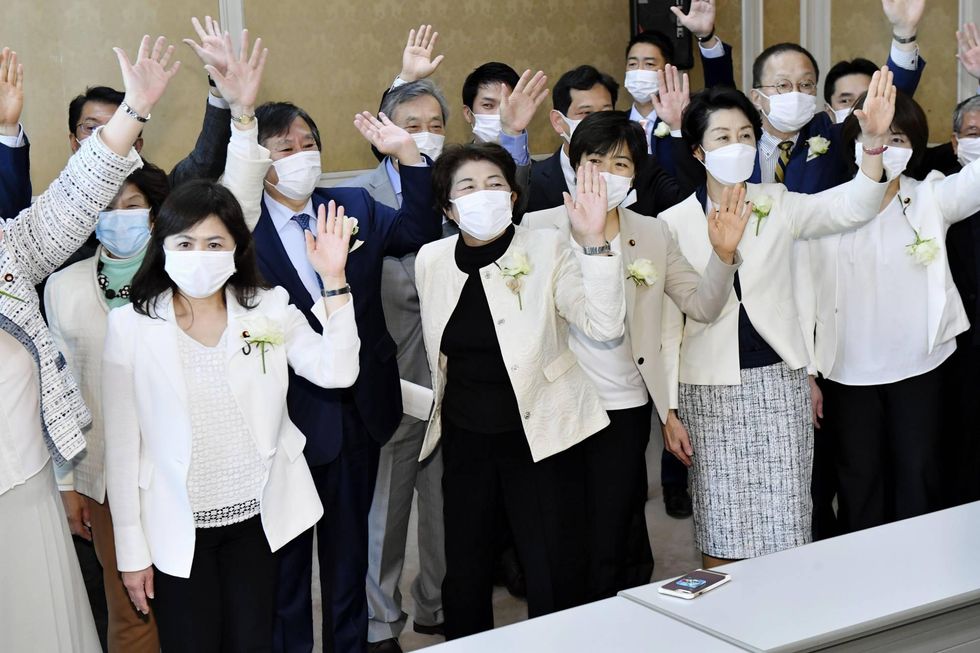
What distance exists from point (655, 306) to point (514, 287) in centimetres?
51

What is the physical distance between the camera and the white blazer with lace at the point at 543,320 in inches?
111

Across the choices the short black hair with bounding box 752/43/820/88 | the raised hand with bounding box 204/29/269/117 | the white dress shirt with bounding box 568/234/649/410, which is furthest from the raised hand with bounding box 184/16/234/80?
the short black hair with bounding box 752/43/820/88

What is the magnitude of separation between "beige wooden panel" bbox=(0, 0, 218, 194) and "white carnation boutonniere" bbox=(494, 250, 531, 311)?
3667 mm

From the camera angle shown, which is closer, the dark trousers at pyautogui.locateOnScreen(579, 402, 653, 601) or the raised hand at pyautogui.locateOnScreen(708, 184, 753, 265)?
the raised hand at pyautogui.locateOnScreen(708, 184, 753, 265)

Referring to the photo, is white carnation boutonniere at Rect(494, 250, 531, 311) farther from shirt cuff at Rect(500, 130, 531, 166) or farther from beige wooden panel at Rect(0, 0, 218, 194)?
beige wooden panel at Rect(0, 0, 218, 194)

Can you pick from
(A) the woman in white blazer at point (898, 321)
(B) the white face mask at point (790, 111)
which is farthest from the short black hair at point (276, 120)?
(B) the white face mask at point (790, 111)

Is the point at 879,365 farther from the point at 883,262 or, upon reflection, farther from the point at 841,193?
the point at 841,193

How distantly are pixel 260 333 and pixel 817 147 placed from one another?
2.19 m

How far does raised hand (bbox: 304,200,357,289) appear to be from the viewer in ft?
8.78

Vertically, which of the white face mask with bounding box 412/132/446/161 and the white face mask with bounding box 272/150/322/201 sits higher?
the white face mask with bounding box 412/132/446/161

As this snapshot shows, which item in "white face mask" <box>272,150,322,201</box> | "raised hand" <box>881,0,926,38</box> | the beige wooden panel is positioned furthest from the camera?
the beige wooden panel

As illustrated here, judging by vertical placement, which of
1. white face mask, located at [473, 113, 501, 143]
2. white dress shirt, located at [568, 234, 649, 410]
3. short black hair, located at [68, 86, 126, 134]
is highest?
short black hair, located at [68, 86, 126, 134]

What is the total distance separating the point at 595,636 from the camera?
6.17 ft

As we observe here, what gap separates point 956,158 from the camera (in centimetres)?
409
